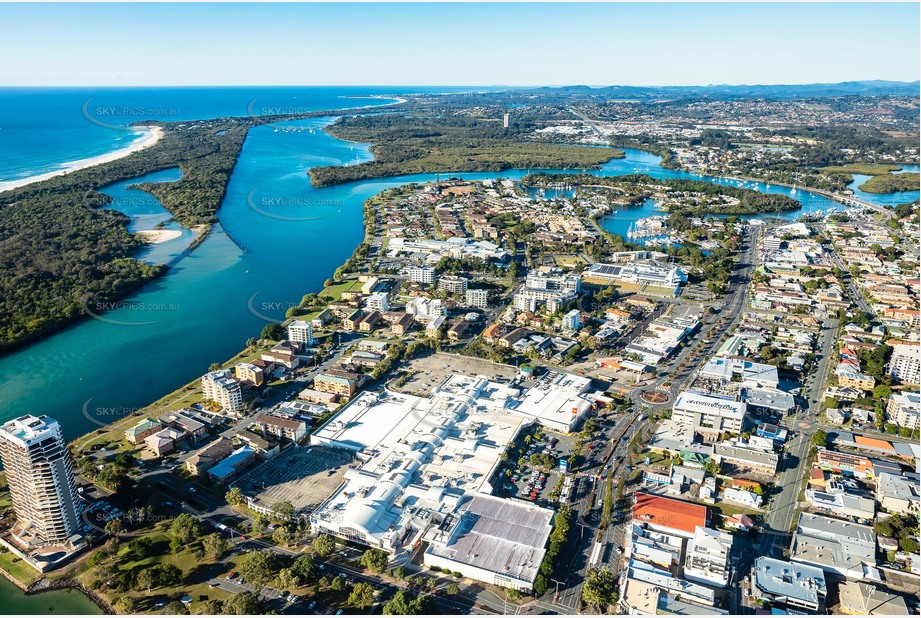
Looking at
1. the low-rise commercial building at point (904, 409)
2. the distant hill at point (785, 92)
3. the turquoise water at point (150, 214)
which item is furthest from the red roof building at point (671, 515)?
the distant hill at point (785, 92)

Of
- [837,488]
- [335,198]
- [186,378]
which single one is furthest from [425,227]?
[837,488]

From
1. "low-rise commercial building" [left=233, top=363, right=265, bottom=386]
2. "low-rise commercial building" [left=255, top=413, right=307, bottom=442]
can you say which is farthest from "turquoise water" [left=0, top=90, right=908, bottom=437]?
"low-rise commercial building" [left=255, top=413, right=307, bottom=442]

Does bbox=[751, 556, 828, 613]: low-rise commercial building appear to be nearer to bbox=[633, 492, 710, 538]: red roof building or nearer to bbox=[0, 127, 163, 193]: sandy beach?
bbox=[633, 492, 710, 538]: red roof building

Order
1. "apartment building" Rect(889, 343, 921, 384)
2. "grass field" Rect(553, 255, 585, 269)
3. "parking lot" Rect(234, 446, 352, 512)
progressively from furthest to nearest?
"grass field" Rect(553, 255, 585, 269) → "apartment building" Rect(889, 343, 921, 384) → "parking lot" Rect(234, 446, 352, 512)

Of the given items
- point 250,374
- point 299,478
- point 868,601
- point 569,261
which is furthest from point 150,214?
point 868,601

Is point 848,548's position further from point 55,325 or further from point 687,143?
point 687,143

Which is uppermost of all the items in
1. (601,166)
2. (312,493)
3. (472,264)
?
(601,166)

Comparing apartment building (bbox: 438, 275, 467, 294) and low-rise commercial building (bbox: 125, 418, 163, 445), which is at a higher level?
apartment building (bbox: 438, 275, 467, 294)
